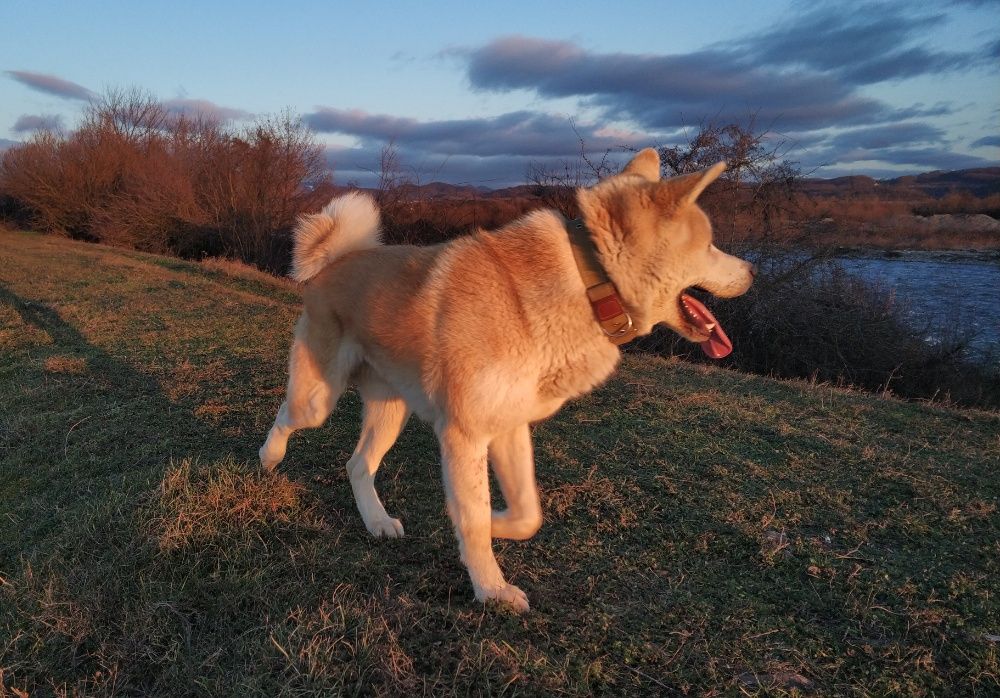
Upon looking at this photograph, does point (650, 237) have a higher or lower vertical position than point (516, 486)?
higher

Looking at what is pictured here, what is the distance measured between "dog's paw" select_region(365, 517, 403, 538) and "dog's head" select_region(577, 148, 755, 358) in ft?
5.82

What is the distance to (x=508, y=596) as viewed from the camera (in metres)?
2.88

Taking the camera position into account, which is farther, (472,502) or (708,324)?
(708,324)

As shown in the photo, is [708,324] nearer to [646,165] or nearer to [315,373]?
[646,165]

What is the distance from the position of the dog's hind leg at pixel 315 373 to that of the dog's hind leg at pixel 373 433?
170 millimetres

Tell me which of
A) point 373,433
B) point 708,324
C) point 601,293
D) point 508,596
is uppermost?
point 601,293

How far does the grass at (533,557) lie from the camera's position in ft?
7.96

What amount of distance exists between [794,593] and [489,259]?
86.9 inches

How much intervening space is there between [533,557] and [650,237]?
70.0 inches

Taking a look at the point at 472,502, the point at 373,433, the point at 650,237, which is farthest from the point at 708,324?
the point at 373,433

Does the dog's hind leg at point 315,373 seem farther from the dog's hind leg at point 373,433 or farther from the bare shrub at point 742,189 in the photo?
the bare shrub at point 742,189

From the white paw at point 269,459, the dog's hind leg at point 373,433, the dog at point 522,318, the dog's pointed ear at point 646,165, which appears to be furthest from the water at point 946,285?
the white paw at point 269,459

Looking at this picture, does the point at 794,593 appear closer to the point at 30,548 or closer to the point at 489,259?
the point at 489,259

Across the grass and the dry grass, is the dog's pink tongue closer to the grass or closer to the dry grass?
the grass
